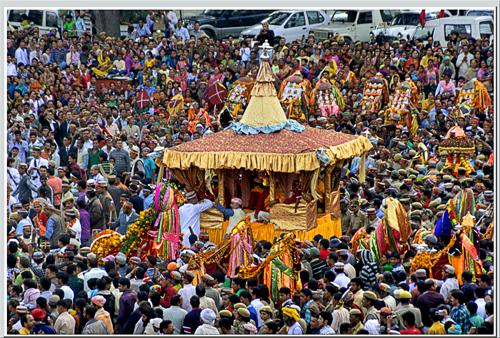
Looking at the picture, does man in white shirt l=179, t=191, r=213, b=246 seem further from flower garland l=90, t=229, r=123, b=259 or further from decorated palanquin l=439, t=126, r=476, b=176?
decorated palanquin l=439, t=126, r=476, b=176

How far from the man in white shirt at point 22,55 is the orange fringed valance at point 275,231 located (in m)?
11.9

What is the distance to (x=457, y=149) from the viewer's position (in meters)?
26.3

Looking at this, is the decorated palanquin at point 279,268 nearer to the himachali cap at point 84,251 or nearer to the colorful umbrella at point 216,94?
the himachali cap at point 84,251

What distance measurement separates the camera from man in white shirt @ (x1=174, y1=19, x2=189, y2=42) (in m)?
36.9

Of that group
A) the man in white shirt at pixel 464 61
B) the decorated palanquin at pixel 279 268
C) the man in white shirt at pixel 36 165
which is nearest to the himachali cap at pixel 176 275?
the decorated palanquin at pixel 279 268

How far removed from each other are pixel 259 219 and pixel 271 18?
15158 millimetres

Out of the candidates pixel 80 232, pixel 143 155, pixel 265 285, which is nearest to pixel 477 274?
pixel 265 285

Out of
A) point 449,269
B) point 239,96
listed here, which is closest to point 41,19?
point 239,96

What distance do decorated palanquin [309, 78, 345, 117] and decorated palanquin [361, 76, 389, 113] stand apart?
0.46 meters

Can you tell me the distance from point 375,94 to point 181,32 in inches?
279

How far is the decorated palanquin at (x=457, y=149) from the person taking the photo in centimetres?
2611

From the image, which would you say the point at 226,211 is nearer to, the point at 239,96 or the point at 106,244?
the point at 106,244

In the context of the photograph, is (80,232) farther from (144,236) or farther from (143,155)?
(143,155)

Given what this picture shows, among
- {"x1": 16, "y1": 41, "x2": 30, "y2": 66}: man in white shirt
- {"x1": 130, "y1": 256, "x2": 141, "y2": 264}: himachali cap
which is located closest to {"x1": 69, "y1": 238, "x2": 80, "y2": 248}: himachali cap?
{"x1": 130, "y1": 256, "x2": 141, "y2": 264}: himachali cap
